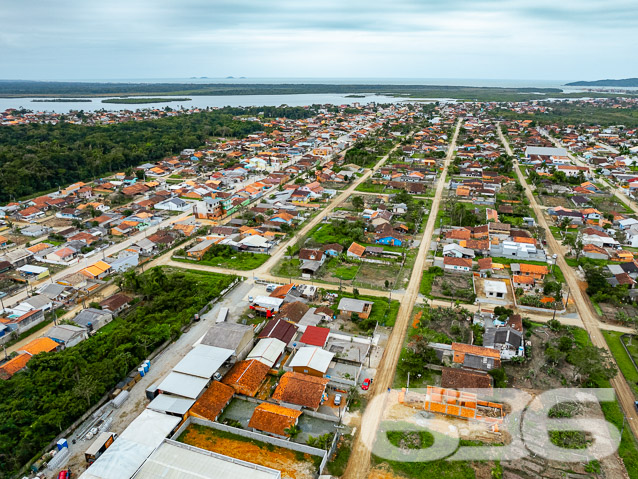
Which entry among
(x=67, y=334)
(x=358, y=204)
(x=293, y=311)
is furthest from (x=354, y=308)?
(x=358, y=204)

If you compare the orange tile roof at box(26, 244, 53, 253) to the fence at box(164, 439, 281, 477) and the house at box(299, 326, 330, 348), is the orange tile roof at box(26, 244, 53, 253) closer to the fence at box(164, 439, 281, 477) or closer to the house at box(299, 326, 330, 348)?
the house at box(299, 326, 330, 348)

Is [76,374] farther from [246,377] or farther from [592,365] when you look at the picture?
[592,365]

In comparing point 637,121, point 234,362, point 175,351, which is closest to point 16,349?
point 175,351

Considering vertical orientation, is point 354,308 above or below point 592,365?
below

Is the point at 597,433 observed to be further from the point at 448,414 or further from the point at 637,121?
the point at 637,121

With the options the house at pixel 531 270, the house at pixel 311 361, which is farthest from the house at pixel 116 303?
the house at pixel 531 270

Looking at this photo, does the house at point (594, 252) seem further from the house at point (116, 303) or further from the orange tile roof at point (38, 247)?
the orange tile roof at point (38, 247)

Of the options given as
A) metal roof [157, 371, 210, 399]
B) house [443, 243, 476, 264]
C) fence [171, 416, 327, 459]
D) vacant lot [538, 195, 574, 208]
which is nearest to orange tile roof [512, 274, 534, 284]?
house [443, 243, 476, 264]
